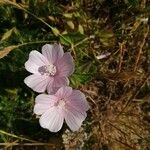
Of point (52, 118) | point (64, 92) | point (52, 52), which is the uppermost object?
point (52, 52)

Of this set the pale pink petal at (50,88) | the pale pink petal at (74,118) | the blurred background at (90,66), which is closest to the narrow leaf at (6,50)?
→ the blurred background at (90,66)

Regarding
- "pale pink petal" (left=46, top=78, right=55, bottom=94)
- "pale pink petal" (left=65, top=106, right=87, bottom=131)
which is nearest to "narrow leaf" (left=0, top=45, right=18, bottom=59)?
"pale pink petal" (left=46, top=78, right=55, bottom=94)

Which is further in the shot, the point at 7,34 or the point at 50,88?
the point at 7,34

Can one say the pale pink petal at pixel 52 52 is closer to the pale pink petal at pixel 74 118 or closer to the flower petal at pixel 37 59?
the flower petal at pixel 37 59

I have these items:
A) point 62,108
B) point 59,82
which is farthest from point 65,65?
point 62,108

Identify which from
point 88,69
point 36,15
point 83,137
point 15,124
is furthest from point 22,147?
point 36,15

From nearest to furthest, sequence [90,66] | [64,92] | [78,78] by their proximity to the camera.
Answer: [64,92] < [78,78] < [90,66]

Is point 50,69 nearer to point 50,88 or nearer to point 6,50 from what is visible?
point 50,88

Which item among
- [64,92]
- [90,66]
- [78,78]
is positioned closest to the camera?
[64,92]
